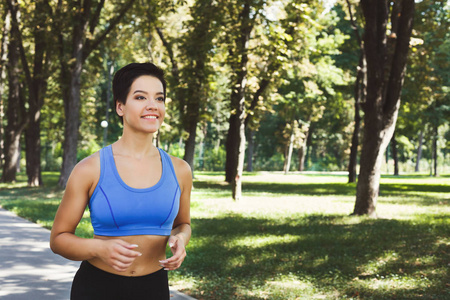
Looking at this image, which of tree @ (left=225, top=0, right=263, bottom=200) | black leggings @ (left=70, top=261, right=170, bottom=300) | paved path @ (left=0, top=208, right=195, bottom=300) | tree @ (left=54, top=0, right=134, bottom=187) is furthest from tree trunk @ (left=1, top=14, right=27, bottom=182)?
black leggings @ (left=70, top=261, right=170, bottom=300)

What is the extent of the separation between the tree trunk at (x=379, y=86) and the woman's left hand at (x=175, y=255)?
40.0 feet

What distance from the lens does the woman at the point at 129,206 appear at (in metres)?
2.52

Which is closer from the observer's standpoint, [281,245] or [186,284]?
[186,284]

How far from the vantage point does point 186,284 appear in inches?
300

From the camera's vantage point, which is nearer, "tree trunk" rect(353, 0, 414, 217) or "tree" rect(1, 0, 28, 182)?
"tree trunk" rect(353, 0, 414, 217)

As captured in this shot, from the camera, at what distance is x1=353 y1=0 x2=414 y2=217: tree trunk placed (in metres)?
14.0

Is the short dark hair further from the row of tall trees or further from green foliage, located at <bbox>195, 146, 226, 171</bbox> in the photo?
green foliage, located at <bbox>195, 146, 226, 171</bbox>

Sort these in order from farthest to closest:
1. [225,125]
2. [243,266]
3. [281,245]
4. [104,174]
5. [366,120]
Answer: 1. [225,125]
2. [366,120]
3. [281,245]
4. [243,266]
5. [104,174]

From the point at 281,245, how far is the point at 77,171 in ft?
27.0

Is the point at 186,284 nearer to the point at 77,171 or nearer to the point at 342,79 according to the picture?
the point at 77,171

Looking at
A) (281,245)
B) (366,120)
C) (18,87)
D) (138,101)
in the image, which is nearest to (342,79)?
(18,87)

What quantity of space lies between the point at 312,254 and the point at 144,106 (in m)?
7.50

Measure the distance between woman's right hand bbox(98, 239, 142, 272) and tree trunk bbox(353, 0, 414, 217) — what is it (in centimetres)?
1246

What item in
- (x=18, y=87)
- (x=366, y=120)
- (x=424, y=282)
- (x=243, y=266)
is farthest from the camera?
(x=18, y=87)
